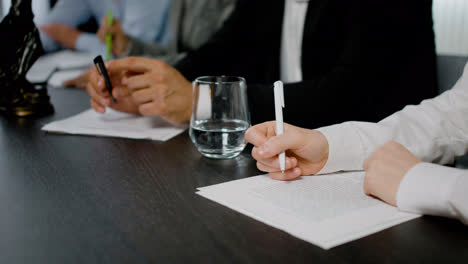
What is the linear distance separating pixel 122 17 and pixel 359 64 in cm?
189

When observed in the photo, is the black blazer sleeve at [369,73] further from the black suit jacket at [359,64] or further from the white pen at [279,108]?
the white pen at [279,108]

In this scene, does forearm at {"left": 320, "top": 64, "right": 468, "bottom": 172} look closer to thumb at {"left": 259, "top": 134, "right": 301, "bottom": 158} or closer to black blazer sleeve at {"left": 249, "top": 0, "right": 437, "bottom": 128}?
thumb at {"left": 259, "top": 134, "right": 301, "bottom": 158}

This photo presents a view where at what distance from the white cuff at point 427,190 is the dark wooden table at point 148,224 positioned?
2 cm

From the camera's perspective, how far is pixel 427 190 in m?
0.59

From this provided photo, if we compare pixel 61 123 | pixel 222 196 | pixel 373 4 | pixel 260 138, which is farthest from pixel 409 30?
pixel 61 123

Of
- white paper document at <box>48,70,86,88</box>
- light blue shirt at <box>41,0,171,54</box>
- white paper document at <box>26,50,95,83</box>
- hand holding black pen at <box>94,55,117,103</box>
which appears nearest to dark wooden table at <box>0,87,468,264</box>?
hand holding black pen at <box>94,55,117,103</box>

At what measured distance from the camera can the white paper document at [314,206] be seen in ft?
1.74

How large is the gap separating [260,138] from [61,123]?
601 millimetres

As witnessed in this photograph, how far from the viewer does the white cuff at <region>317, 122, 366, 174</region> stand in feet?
2.46

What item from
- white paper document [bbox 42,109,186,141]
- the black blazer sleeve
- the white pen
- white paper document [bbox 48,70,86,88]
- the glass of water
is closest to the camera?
the white pen

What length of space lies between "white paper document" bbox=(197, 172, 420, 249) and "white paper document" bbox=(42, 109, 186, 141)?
1.26 ft

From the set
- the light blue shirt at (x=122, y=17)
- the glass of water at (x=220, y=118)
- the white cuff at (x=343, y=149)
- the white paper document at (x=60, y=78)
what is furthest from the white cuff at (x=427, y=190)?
→ the light blue shirt at (x=122, y=17)

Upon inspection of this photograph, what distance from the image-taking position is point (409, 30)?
121cm

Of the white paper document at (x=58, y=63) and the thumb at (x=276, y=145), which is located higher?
the thumb at (x=276, y=145)
